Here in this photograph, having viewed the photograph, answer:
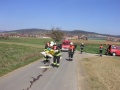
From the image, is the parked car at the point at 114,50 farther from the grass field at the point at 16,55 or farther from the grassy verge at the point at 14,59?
the grassy verge at the point at 14,59

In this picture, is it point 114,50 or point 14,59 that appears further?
point 114,50

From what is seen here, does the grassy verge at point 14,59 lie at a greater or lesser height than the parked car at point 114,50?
greater

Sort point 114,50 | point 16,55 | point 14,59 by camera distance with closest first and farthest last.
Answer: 1. point 14,59
2. point 16,55
3. point 114,50

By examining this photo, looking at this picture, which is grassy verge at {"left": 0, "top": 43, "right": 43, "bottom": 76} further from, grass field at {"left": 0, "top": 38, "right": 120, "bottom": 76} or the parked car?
the parked car

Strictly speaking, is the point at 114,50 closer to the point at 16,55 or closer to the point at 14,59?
the point at 16,55

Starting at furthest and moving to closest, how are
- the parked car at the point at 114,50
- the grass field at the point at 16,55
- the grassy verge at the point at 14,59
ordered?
the parked car at the point at 114,50 < the grass field at the point at 16,55 < the grassy verge at the point at 14,59

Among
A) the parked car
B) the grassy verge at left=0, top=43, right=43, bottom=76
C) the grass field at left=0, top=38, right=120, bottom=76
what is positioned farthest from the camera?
the parked car

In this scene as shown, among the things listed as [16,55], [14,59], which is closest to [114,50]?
[16,55]

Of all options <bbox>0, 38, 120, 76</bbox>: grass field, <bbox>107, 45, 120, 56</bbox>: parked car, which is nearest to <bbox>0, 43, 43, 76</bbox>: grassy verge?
<bbox>0, 38, 120, 76</bbox>: grass field

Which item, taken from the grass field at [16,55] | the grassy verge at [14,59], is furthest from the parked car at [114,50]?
the grassy verge at [14,59]

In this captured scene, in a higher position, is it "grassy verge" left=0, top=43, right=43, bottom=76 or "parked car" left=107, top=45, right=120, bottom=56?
"grassy verge" left=0, top=43, right=43, bottom=76

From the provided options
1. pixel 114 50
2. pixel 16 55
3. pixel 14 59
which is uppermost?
pixel 14 59

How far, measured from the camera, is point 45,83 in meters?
13.5

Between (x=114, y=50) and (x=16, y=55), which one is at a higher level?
(x=16, y=55)
